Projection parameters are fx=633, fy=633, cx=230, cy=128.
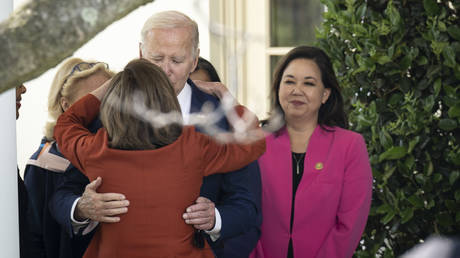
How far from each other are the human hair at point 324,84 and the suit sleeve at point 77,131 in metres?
0.79

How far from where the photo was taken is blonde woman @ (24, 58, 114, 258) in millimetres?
2035

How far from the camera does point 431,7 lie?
2.46 m

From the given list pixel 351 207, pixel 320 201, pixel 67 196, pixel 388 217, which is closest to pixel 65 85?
pixel 67 196

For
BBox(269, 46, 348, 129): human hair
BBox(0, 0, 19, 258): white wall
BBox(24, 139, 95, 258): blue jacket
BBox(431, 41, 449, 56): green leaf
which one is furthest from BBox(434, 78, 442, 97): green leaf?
BBox(0, 0, 19, 258): white wall

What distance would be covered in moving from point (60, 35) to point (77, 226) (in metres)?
1.31

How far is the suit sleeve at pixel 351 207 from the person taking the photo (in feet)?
7.05

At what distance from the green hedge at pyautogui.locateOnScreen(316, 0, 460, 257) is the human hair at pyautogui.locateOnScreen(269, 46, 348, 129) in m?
0.26

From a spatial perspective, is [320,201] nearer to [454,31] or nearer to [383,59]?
[383,59]

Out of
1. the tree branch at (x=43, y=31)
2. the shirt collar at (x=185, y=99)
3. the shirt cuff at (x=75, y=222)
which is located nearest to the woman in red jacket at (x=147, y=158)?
the shirt cuff at (x=75, y=222)

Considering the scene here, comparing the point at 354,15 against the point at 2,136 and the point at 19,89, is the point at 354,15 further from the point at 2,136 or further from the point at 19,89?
the point at 2,136

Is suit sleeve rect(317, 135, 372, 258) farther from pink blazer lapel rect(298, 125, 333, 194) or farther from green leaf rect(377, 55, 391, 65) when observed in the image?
green leaf rect(377, 55, 391, 65)

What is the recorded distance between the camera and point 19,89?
2.01m

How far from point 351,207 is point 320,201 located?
0.11 metres

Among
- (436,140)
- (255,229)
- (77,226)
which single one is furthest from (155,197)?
(436,140)
